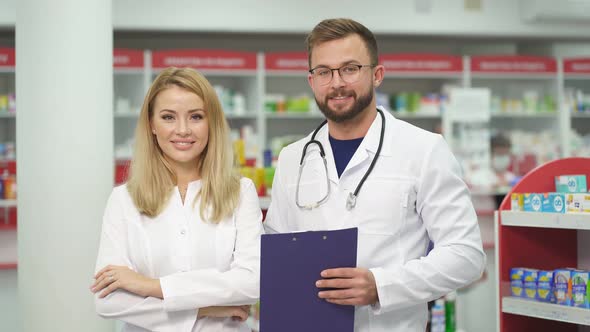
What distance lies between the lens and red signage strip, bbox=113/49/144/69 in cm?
757

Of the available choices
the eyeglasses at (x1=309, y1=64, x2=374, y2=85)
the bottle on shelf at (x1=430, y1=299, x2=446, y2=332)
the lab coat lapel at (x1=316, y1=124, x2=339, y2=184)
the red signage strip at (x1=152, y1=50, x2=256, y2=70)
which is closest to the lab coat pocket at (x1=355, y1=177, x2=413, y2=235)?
the lab coat lapel at (x1=316, y1=124, x2=339, y2=184)

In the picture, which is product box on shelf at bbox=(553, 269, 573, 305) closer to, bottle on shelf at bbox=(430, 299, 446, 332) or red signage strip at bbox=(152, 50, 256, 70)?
bottle on shelf at bbox=(430, 299, 446, 332)

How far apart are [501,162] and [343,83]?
661cm

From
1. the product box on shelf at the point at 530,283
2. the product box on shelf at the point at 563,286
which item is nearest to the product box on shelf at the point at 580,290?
the product box on shelf at the point at 563,286

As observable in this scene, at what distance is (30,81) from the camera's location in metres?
3.41

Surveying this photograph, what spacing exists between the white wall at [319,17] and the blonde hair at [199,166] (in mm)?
5550

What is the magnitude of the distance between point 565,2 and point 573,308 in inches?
251

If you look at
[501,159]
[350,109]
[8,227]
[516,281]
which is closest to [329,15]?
[501,159]

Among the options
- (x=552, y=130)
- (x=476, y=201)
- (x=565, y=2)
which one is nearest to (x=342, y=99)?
(x=476, y=201)

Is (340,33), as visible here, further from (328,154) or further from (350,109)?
(328,154)

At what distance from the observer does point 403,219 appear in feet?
7.07

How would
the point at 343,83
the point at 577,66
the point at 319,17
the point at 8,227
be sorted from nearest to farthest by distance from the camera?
the point at 343,83, the point at 8,227, the point at 319,17, the point at 577,66

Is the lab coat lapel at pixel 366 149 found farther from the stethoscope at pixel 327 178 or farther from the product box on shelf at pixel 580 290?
the product box on shelf at pixel 580 290

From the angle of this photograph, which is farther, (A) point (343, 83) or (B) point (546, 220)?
(B) point (546, 220)
